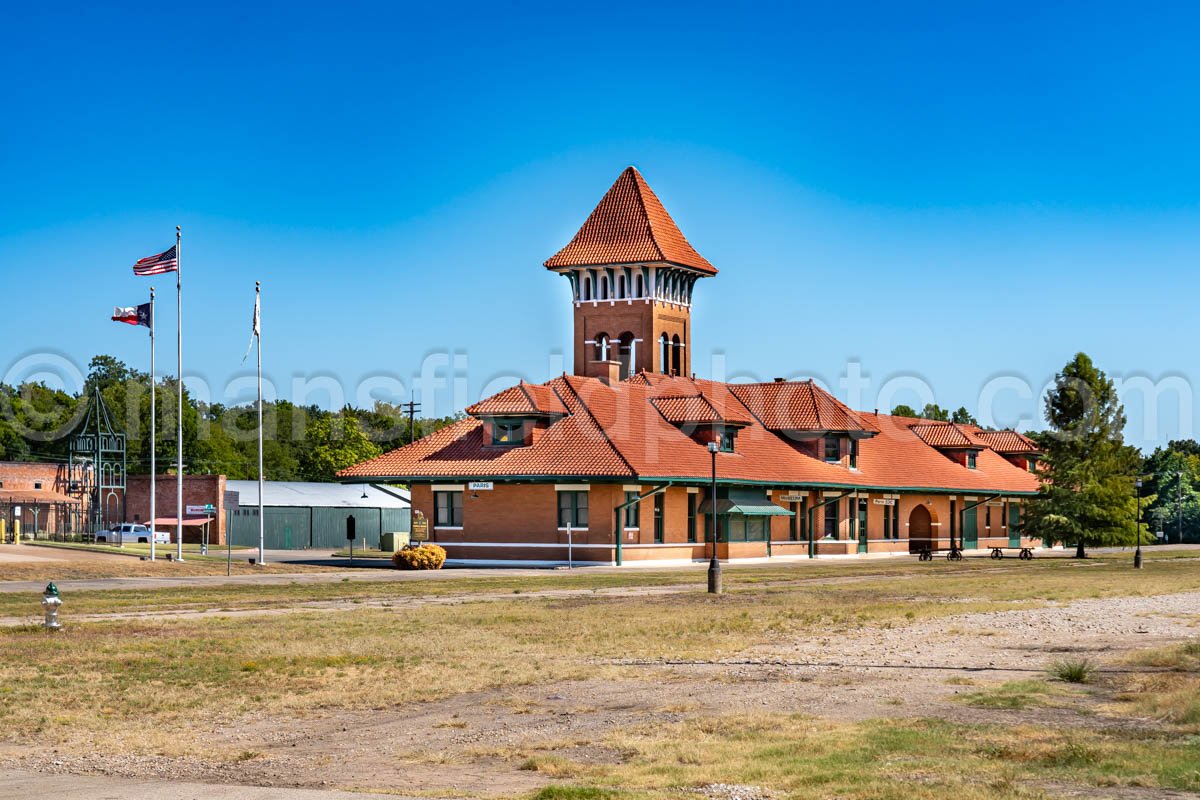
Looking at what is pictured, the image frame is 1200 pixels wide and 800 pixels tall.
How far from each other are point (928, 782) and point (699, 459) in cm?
4955

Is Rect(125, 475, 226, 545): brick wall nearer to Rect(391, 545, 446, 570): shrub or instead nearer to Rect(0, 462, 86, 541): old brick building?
Rect(0, 462, 86, 541): old brick building

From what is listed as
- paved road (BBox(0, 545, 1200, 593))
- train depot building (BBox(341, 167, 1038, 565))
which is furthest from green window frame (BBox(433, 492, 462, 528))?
paved road (BBox(0, 545, 1200, 593))

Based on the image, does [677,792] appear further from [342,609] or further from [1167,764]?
[342,609]

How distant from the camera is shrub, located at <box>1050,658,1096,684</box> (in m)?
18.1

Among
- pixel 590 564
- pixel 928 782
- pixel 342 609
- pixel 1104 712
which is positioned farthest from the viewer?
pixel 590 564

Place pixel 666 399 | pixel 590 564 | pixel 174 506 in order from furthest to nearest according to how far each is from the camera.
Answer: pixel 174 506, pixel 666 399, pixel 590 564

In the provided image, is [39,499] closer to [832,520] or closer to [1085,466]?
[832,520]

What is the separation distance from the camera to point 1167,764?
12.4m

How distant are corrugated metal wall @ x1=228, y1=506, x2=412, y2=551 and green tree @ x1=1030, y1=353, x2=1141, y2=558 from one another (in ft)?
111

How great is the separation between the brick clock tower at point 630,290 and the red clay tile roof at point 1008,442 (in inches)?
1015

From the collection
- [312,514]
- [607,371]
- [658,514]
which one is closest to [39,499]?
[312,514]

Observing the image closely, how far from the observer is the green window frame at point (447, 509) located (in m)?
59.6

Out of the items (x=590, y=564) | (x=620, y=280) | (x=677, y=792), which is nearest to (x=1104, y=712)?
(x=677, y=792)

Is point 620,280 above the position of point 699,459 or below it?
above
